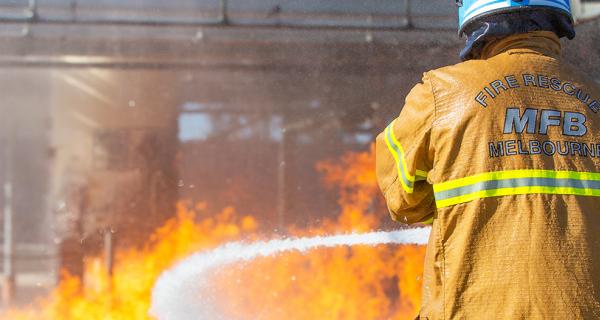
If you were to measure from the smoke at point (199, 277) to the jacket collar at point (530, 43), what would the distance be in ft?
8.72

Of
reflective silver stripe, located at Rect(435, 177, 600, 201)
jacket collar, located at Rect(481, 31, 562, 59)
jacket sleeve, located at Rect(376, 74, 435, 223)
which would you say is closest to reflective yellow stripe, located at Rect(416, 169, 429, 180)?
jacket sleeve, located at Rect(376, 74, 435, 223)

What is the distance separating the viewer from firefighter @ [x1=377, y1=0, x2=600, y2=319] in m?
1.43

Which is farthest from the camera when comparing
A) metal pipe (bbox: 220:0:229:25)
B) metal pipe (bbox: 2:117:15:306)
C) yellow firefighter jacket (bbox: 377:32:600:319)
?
metal pipe (bbox: 220:0:229:25)

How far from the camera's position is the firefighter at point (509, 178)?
4.69 feet

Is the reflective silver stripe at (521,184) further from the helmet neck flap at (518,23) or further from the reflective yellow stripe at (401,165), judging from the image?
the helmet neck flap at (518,23)

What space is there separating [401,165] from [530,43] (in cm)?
49

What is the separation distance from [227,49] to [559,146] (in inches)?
115

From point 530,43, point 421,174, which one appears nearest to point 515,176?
point 421,174

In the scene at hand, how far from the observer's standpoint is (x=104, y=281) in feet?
13.2

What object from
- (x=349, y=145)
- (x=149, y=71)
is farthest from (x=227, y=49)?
(x=349, y=145)

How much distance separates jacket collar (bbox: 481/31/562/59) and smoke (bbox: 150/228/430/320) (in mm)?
2658

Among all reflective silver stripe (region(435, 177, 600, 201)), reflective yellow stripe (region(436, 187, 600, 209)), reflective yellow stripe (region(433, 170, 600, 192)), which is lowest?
reflective yellow stripe (region(436, 187, 600, 209))

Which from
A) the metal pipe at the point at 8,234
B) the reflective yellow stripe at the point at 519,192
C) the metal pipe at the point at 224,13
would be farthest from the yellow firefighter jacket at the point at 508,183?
the metal pipe at the point at 8,234

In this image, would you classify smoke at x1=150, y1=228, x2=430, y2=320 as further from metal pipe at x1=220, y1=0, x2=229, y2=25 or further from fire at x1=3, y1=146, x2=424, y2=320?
metal pipe at x1=220, y1=0, x2=229, y2=25
